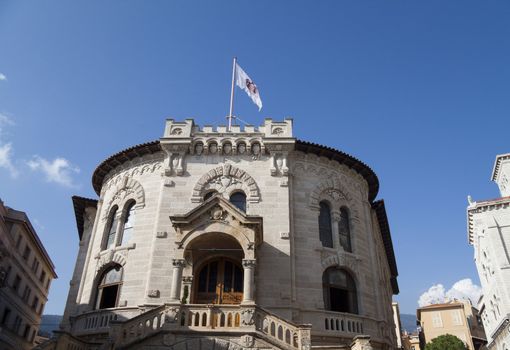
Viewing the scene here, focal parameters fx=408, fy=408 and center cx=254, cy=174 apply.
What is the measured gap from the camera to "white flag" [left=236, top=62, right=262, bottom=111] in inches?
1058

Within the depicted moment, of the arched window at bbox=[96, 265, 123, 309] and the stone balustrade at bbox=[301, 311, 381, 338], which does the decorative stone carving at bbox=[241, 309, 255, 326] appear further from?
the arched window at bbox=[96, 265, 123, 309]

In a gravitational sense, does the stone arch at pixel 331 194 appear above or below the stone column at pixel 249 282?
above

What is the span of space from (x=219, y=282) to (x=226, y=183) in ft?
17.8

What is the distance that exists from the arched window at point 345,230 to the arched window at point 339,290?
168 cm

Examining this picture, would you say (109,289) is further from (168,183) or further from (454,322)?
(454,322)

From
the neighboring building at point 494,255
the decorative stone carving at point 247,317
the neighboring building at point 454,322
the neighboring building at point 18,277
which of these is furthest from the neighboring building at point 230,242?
the neighboring building at point 454,322

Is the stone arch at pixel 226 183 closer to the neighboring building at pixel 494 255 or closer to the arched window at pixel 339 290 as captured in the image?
the arched window at pixel 339 290

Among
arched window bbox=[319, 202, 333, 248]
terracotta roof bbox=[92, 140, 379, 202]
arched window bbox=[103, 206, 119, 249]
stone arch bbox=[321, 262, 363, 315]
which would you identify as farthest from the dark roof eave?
arched window bbox=[103, 206, 119, 249]

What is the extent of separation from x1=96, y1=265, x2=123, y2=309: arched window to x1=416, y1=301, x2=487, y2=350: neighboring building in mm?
59154

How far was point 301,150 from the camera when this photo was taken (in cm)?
2400

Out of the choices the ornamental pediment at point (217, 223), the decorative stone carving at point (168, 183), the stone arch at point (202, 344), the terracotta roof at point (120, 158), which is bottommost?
the stone arch at point (202, 344)

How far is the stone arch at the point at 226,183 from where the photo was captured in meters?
22.2

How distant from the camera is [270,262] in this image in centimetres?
2028

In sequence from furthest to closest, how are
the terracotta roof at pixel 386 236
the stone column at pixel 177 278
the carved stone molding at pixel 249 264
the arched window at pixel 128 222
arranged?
1. the terracotta roof at pixel 386 236
2. the arched window at pixel 128 222
3. the carved stone molding at pixel 249 264
4. the stone column at pixel 177 278
